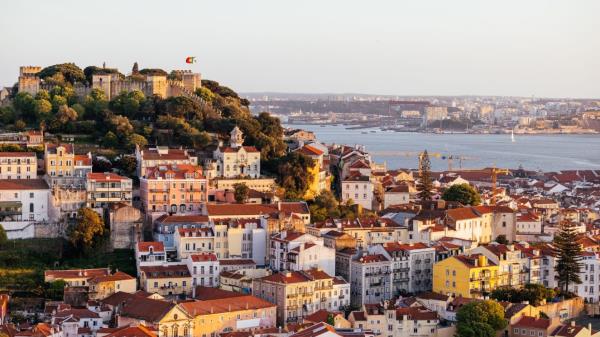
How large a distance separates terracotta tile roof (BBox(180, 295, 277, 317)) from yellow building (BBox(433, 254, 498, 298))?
525 cm

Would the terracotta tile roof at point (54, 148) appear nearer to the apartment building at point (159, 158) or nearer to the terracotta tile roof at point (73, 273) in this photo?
the apartment building at point (159, 158)

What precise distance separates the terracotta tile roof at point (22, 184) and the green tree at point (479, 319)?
1233 cm

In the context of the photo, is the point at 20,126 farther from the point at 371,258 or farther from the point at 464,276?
the point at 464,276

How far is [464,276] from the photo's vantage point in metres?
28.0

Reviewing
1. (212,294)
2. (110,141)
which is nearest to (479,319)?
(212,294)

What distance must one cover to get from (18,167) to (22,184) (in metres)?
1.79

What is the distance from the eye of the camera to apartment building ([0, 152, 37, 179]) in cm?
3175

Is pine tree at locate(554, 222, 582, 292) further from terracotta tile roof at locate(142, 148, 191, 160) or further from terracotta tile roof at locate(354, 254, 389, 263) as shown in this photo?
terracotta tile roof at locate(142, 148, 191, 160)

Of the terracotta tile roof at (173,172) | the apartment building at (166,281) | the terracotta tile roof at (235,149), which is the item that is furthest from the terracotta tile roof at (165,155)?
the apartment building at (166,281)

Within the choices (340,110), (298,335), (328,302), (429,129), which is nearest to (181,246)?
(328,302)

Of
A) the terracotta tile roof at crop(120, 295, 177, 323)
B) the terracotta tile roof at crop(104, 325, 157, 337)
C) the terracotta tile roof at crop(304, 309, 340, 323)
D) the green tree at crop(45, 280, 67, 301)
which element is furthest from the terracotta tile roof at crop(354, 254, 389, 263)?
the green tree at crop(45, 280, 67, 301)

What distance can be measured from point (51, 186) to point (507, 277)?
12863mm

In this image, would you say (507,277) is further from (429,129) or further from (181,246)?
(429,129)

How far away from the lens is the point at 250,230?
2894 cm
